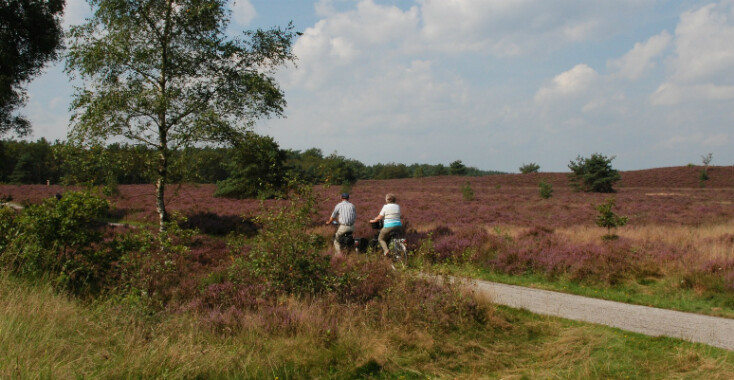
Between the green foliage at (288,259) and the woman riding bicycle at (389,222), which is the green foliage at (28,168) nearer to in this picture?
the woman riding bicycle at (389,222)


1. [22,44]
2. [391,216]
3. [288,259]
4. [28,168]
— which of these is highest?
[22,44]

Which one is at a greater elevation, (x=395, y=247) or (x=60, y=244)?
(x=60, y=244)

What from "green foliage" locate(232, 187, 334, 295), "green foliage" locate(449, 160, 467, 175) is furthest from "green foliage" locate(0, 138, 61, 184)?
"green foliage" locate(232, 187, 334, 295)

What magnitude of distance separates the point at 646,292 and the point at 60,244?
36.6 ft

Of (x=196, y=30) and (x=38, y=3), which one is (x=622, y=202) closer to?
(x=196, y=30)

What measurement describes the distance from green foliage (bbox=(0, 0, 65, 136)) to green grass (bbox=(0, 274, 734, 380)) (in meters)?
18.4

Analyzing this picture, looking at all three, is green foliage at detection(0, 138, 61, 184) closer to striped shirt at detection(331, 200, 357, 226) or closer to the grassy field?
striped shirt at detection(331, 200, 357, 226)

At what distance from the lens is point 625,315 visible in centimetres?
746

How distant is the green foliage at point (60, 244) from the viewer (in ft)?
23.1

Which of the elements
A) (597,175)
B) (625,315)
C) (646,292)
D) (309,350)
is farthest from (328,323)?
(597,175)

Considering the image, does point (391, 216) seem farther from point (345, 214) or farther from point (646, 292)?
point (646, 292)

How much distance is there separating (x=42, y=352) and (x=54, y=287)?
2935 mm

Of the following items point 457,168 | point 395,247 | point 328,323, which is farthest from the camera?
point 457,168

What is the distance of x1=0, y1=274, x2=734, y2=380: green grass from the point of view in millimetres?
4352
